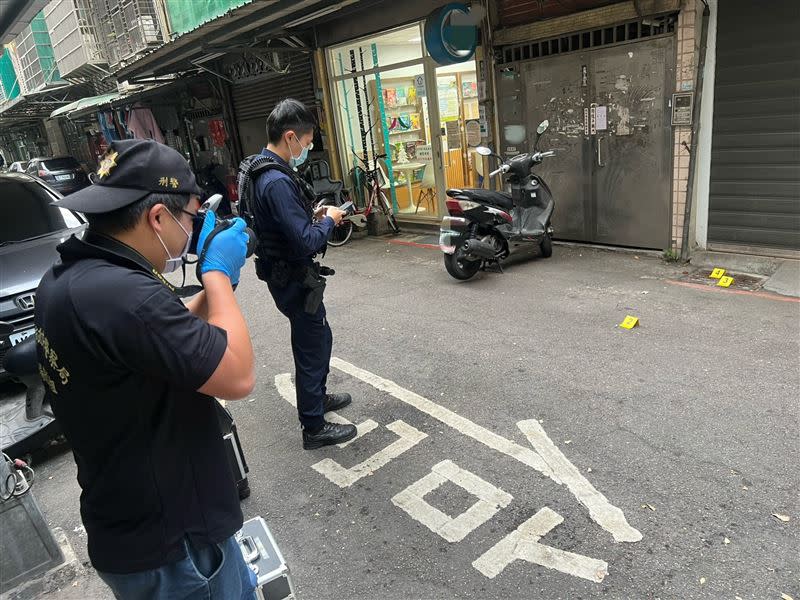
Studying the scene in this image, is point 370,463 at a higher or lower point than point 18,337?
lower

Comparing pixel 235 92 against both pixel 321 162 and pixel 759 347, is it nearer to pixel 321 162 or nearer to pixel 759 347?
pixel 321 162

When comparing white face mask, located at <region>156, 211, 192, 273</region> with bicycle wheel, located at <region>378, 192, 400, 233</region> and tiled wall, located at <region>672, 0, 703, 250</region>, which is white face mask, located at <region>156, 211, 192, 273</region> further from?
bicycle wheel, located at <region>378, 192, 400, 233</region>

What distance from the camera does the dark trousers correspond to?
3.45 m

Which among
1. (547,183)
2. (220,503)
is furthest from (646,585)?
(547,183)

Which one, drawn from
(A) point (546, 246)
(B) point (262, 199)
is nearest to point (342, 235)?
(A) point (546, 246)

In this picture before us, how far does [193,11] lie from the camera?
9102 mm

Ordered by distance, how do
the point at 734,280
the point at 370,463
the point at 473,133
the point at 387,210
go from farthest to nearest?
1. the point at 387,210
2. the point at 473,133
3. the point at 734,280
4. the point at 370,463

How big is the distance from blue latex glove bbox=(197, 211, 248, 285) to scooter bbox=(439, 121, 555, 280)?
15.8 feet

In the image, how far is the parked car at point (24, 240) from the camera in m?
4.17

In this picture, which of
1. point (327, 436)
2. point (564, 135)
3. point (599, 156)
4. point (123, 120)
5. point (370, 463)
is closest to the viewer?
point (370, 463)

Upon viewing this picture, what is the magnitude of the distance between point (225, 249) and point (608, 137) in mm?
6498

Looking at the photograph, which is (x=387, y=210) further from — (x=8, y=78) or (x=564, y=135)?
(x=8, y=78)

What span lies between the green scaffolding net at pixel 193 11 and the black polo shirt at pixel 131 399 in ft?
25.4

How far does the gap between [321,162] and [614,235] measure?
5.51 metres
